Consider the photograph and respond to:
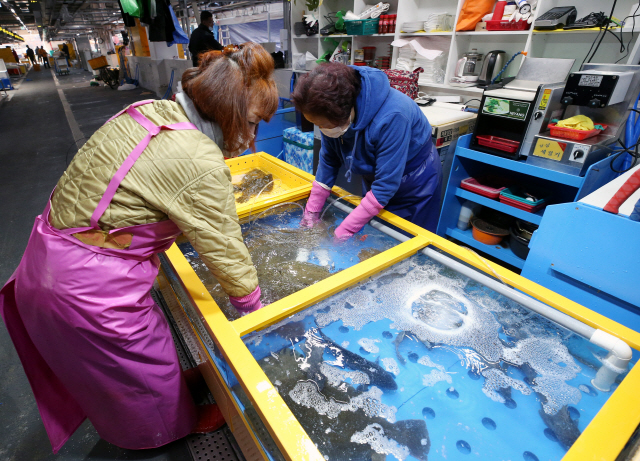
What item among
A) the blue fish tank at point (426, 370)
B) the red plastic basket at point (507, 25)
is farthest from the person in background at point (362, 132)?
the red plastic basket at point (507, 25)

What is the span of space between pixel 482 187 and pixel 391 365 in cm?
193

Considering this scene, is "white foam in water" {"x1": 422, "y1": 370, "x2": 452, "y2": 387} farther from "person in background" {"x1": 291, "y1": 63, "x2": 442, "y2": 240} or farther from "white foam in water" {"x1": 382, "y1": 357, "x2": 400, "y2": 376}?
"person in background" {"x1": 291, "y1": 63, "x2": 442, "y2": 240}

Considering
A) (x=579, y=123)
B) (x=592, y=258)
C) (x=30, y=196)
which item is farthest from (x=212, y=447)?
(x=30, y=196)

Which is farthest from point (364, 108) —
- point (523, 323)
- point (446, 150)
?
point (446, 150)

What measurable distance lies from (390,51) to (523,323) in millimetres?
3770

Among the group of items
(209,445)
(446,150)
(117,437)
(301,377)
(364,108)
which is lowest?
(209,445)

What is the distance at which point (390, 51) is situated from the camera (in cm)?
398

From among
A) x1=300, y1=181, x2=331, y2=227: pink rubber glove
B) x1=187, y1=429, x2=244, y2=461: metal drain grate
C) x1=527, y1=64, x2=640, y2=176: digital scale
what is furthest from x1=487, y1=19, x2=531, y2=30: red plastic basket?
x1=187, y1=429, x2=244, y2=461: metal drain grate

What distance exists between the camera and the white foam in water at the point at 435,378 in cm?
95

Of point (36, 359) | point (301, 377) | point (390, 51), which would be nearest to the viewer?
point (301, 377)

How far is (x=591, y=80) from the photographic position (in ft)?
6.02

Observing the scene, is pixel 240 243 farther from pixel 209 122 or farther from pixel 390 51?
pixel 390 51

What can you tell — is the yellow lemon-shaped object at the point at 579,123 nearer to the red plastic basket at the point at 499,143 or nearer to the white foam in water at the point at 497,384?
the red plastic basket at the point at 499,143

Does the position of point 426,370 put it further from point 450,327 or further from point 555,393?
point 555,393
